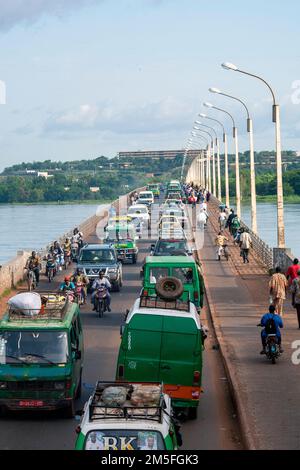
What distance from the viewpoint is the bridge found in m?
16.1

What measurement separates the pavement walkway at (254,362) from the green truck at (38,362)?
282 centimetres

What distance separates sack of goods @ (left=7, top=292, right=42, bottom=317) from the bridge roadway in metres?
1.59

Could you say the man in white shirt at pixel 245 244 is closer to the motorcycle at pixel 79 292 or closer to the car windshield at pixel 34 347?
the motorcycle at pixel 79 292

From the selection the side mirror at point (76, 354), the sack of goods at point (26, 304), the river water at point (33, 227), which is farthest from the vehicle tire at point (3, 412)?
the river water at point (33, 227)

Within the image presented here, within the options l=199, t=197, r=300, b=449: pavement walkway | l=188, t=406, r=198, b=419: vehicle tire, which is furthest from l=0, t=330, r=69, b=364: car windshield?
l=199, t=197, r=300, b=449: pavement walkway

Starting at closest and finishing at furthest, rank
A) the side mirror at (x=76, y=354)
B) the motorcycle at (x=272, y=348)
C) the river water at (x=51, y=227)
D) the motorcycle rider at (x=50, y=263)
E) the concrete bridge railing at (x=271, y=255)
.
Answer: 1. the side mirror at (x=76, y=354)
2. the motorcycle at (x=272, y=348)
3. the concrete bridge railing at (x=271, y=255)
4. the motorcycle rider at (x=50, y=263)
5. the river water at (x=51, y=227)

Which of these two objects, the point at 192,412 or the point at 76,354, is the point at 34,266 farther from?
the point at 192,412

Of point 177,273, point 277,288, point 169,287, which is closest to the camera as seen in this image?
point 169,287

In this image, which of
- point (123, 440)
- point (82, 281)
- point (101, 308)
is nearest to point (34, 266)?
point (82, 281)

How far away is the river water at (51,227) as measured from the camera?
280 ft

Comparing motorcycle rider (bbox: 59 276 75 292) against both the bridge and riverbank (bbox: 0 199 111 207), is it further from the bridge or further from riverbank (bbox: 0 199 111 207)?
riverbank (bbox: 0 199 111 207)

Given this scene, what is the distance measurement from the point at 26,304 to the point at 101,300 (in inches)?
464

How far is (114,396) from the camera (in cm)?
1315
